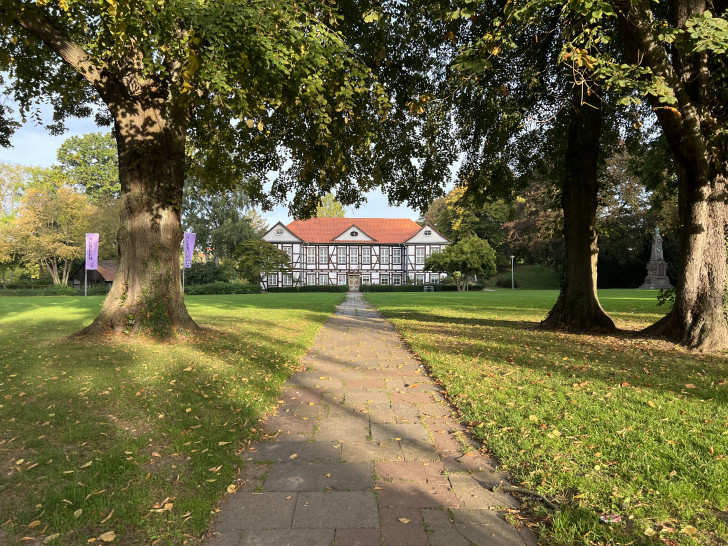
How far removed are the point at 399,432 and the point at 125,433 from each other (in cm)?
231

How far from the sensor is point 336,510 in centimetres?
231

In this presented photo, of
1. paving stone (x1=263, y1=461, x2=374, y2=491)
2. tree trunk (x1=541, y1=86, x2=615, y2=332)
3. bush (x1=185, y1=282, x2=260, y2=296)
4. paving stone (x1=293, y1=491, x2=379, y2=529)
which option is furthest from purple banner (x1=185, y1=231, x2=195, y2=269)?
paving stone (x1=293, y1=491, x2=379, y2=529)

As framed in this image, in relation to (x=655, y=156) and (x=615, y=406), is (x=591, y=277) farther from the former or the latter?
(x=615, y=406)

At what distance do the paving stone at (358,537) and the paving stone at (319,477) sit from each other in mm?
434

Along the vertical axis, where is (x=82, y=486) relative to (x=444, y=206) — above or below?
below

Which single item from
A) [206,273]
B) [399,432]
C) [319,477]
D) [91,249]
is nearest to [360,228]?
[206,273]

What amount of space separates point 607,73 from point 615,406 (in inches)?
160


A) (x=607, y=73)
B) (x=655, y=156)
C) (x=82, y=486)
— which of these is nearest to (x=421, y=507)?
(x=82, y=486)

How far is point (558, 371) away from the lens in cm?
550

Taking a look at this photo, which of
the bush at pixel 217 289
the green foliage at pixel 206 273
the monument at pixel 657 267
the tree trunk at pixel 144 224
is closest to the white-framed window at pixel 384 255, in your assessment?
the bush at pixel 217 289

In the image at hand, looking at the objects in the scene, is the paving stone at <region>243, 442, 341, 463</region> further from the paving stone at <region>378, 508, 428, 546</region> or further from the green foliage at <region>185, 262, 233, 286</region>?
the green foliage at <region>185, 262, 233, 286</region>

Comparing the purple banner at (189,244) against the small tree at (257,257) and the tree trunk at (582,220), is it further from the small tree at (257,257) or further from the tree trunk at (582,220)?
the tree trunk at (582,220)

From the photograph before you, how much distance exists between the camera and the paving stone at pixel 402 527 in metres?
2.03

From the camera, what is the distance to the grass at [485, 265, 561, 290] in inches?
1965
